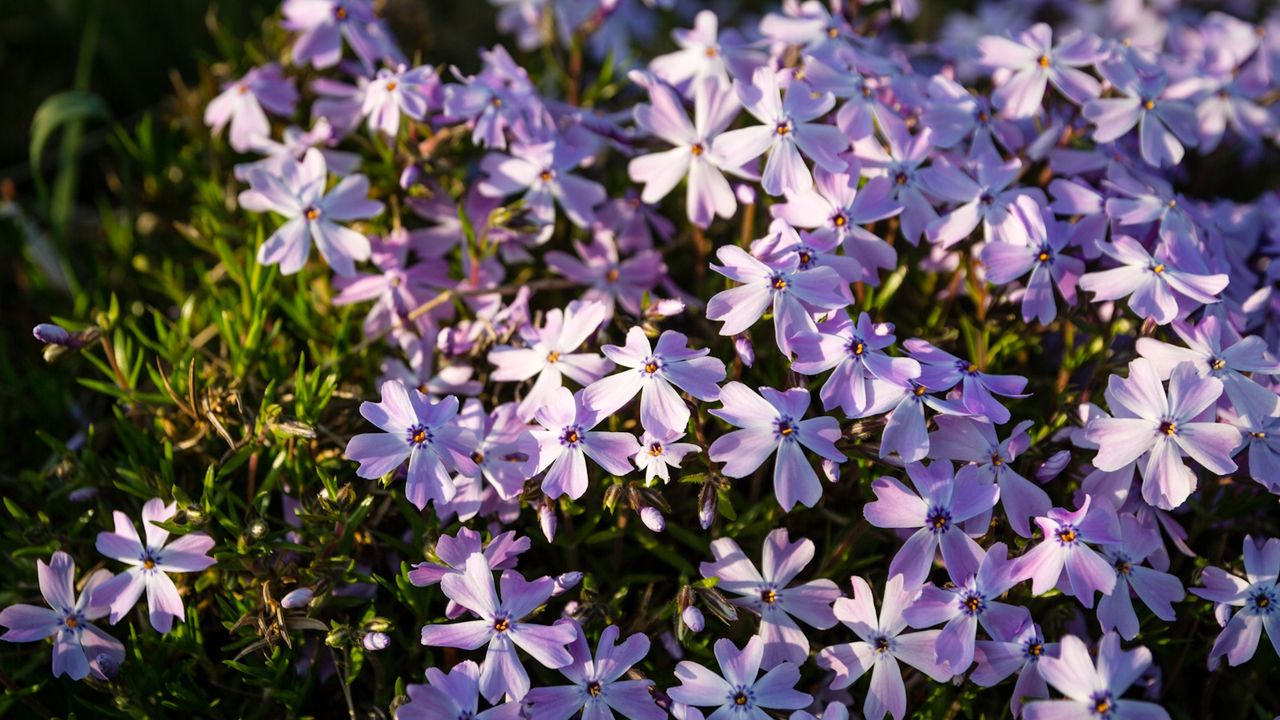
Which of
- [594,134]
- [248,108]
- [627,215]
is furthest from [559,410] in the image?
[248,108]

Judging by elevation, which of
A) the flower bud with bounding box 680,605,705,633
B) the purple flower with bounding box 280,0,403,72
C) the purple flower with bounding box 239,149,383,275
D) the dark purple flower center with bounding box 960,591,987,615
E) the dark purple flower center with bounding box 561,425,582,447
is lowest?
the dark purple flower center with bounding box 960,591,987,615

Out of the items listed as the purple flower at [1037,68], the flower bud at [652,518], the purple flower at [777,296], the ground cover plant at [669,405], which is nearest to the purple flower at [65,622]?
the ground cover plant at [669,405]

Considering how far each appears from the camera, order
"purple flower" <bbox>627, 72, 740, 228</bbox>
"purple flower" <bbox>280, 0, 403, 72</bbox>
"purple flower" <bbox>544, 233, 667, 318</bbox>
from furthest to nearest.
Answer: "purple flower" <bbox>280, 0, 403, 72</bbox>
"purple flower" <bbox>544, 233, 667, 318</bbox>
"purple flower" <bbox>627, 72, 740, 228</bbox>

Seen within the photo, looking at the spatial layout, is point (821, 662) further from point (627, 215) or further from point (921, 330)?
point (627, 215)

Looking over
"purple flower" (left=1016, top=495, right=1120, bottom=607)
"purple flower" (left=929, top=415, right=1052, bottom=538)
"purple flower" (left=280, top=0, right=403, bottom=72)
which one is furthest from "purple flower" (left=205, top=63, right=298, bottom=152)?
"purple flower" (left=1016, top=495, right=1120, bottom=607)

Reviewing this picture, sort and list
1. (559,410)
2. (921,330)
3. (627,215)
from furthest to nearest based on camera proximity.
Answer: (627,215) < (921,330) < (559,410)

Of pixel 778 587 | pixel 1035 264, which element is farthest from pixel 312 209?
pixel 1035 264

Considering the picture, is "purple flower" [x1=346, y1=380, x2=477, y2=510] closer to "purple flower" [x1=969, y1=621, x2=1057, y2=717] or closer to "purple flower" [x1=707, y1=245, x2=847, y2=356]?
"purple flower" [x1=707, y1=245, x2=847, y2=356]
